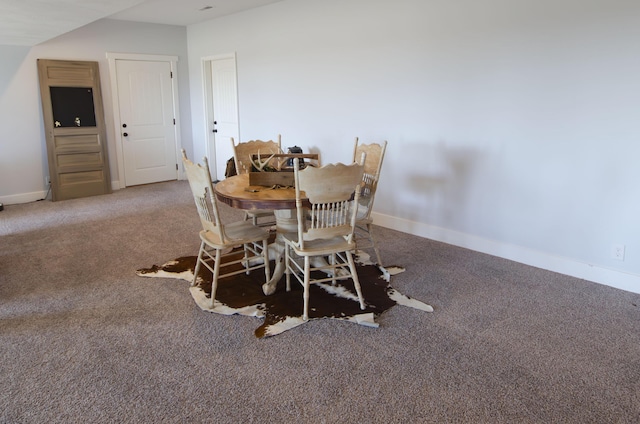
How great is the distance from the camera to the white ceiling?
338 cm

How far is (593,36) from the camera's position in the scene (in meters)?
3.19

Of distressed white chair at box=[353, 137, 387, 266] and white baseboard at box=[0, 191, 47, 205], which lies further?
white baseboard at box=[0, 191, 47, 205]

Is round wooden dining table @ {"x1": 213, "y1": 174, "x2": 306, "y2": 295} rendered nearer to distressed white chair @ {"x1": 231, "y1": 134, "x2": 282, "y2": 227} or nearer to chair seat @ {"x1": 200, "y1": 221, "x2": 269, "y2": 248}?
chair seat @ {"x1": 200, "y1": 221, "x2": 269, "y2": 248}

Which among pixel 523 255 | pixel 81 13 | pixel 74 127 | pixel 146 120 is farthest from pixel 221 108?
pixel 523 255

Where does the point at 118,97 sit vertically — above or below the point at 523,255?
above

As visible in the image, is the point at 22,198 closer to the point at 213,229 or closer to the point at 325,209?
the point at 213,229

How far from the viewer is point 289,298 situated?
3.12 m

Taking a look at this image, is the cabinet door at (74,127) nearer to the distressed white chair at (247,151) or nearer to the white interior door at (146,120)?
the white interior door at (146,120)

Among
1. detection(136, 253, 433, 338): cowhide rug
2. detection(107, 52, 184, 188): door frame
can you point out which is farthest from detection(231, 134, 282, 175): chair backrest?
detection(107, 52, 184, 188): door frame

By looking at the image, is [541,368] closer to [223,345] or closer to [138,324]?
[223,345]

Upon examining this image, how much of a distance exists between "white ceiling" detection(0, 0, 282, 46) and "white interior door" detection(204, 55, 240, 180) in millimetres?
749

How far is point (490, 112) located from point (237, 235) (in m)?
2.48

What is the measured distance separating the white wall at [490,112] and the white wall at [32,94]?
2.62 m

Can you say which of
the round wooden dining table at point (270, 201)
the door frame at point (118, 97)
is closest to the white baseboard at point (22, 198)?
the door frame at point (118, 97)
